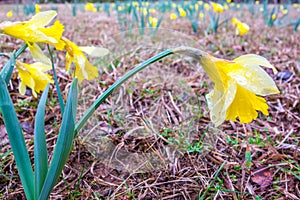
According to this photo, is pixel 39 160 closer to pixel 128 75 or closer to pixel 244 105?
pixel 128 75

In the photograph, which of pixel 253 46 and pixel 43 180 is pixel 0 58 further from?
pixel 253 46

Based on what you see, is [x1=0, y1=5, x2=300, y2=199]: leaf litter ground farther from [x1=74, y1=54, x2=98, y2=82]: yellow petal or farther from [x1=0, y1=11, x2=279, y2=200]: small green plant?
[x1=74, y1=54, x2=98, y2=82]: yellow petal

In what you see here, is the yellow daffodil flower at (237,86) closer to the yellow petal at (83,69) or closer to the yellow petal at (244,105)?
the yellow petal at (244,105)

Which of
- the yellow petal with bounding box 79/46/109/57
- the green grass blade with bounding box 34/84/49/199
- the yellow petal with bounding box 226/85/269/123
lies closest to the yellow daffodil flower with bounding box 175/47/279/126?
the yellow petal with bounding box 226/85/269/123

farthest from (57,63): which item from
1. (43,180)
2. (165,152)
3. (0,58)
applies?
(43,180)

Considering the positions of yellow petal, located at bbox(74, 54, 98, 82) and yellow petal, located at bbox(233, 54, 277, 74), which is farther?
yellow petal, located at bbox(74, 54, 98, 82)
